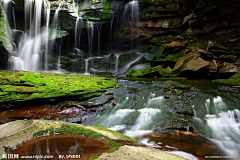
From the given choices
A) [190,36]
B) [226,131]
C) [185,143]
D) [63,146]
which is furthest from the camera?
[190,36]

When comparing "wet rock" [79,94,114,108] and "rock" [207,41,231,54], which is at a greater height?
"rock" [207,41,231,54]

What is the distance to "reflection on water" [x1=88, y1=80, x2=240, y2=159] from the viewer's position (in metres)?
3.00

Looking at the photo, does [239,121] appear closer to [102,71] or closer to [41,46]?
[102,71]

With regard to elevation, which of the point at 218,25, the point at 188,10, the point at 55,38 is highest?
the point at 188,10

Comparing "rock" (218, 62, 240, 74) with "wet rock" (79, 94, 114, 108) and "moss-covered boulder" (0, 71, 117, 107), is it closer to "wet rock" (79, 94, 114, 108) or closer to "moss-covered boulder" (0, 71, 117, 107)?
"wet rock" (79, 94, 114, 108)

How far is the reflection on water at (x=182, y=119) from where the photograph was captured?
300cm

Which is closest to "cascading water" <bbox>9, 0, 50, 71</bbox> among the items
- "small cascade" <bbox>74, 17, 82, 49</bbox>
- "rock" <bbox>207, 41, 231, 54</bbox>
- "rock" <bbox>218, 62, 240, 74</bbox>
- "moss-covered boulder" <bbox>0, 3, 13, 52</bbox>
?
"moss-covered boulder" <bbox>0, 3, 13, 52</bbox>

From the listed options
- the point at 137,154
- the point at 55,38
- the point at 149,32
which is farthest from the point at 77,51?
the point at 137,154

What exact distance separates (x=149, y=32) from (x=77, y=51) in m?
10.8

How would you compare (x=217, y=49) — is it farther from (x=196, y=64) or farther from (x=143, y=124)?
(x=143, y=124)

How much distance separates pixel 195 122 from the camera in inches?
152

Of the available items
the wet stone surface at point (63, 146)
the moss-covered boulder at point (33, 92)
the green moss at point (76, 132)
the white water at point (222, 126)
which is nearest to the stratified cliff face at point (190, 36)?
the white water at point (222, 126)

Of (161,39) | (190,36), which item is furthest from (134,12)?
(190,36)

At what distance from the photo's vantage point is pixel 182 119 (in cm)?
399
